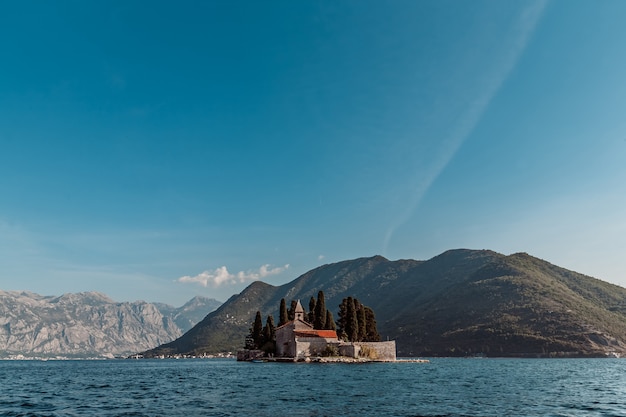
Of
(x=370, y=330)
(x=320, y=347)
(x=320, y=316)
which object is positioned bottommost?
(x=320, y=347)

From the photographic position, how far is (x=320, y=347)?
113 m

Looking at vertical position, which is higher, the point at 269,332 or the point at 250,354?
the point at 269,332

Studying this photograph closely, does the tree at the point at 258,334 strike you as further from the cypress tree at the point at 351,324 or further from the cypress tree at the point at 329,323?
the cypress tree at the point at 351,324

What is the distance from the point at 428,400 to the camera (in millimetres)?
40094

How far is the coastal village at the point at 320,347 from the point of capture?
11162 cm

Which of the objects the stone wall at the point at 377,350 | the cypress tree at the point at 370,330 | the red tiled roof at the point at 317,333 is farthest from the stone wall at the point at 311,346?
the cypress tree at the point at 370,330

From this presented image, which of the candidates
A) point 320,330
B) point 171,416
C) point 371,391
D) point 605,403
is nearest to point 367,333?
point 320,330

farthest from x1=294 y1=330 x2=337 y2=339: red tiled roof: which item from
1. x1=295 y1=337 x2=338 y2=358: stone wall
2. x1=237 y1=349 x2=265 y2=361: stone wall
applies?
x1=237 y1=349 x2=265 y2=361: stone wall

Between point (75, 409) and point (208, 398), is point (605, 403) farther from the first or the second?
point (75, 409)

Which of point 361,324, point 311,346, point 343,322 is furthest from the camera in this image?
point 361,324

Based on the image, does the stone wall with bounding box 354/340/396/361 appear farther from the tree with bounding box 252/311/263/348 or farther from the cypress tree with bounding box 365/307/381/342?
the tree with bounding box 252/311/263/348

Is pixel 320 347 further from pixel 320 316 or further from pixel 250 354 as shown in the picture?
pixel 250 354

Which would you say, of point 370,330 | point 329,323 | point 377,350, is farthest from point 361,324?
point 377,350

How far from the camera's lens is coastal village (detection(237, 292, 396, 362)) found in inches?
4395
